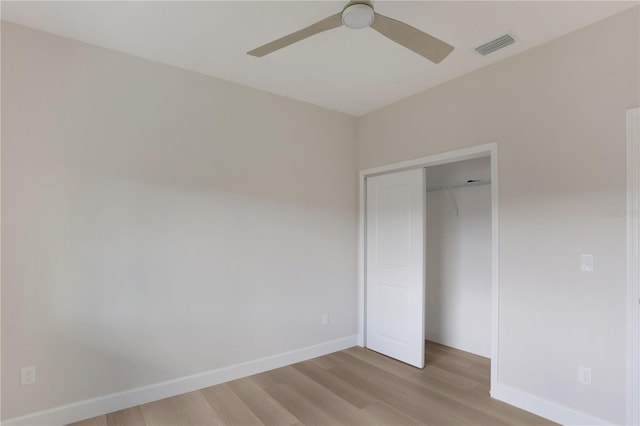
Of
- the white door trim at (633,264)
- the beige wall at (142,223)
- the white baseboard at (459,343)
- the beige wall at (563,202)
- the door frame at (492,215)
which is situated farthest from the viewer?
the white baseboard at (459,343)

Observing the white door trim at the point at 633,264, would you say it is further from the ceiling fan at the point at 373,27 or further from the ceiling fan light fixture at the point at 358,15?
the ceiling fan light fixture at the point at 358,15

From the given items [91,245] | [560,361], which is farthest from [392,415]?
[91,245]

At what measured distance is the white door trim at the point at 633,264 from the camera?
209 centimetres

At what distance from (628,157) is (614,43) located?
0.77 m

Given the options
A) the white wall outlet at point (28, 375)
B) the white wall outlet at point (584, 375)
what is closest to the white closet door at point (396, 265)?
the white wall outlet at point (584, 375)

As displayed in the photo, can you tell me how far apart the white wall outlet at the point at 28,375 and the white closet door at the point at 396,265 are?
3.07m

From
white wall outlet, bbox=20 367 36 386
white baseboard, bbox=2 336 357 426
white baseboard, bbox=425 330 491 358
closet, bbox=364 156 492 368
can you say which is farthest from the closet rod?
white wall outlet, bbox=20 367 36 386

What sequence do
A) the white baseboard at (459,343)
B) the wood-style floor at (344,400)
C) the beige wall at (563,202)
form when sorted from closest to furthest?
the beige wall at (563,202)
the wood-style floor at (344,400)
the white baseboard at (459,343)

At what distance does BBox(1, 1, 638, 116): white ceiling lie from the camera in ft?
7.02

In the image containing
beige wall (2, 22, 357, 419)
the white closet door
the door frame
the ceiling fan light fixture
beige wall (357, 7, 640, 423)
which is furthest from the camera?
the white closet door

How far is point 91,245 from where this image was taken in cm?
253

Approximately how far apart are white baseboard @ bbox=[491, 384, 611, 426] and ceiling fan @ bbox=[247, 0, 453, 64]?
8.34 feet

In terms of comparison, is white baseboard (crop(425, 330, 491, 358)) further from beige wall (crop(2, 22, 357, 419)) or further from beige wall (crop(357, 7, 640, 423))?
beige wall (crop(2, 22, 357, 419))

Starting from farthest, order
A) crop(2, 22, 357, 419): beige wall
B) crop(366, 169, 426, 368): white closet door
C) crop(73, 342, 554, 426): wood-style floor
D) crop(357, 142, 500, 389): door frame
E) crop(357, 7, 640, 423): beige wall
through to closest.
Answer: crop(366, 169, 426, 368): white closet door → crop(357, 142, 500, 389): door frame → crop(73, 342, 554, 426): wood-style floor → crop(2, 22, 357, 419): beige wall → crop(357, 7, 640, 423): beige wall
